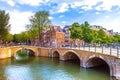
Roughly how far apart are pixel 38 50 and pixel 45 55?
8.71ft

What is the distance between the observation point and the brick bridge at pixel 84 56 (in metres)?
21.0

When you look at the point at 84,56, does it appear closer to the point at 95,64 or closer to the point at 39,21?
the point at 95,64

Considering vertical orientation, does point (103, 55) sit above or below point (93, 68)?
above

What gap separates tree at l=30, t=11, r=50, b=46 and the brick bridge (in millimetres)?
7215

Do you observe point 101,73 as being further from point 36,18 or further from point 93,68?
point 36,18

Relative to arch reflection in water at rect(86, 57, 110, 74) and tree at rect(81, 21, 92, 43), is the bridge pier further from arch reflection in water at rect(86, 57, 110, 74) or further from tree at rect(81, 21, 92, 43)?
tree at rect(81, 21, 92, 43)

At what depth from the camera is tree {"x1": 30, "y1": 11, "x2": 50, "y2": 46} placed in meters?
A: 55.6

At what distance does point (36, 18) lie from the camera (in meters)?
55.6

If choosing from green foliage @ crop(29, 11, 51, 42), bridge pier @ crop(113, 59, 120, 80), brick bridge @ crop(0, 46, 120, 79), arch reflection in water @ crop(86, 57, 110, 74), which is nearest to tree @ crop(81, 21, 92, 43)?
green foliage @ crop(29, 11, 51, 42)

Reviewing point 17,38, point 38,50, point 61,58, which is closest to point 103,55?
point 61,58

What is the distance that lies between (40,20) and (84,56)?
29058 mm

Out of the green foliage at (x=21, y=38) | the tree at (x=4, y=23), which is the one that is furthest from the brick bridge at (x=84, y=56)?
the green foliage at (x=21, y=38)

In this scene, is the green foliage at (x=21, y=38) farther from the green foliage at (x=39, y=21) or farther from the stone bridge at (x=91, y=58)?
the stone bridge at (x=91, y=58)

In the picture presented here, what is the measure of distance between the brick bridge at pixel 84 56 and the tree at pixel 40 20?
7215 mm
